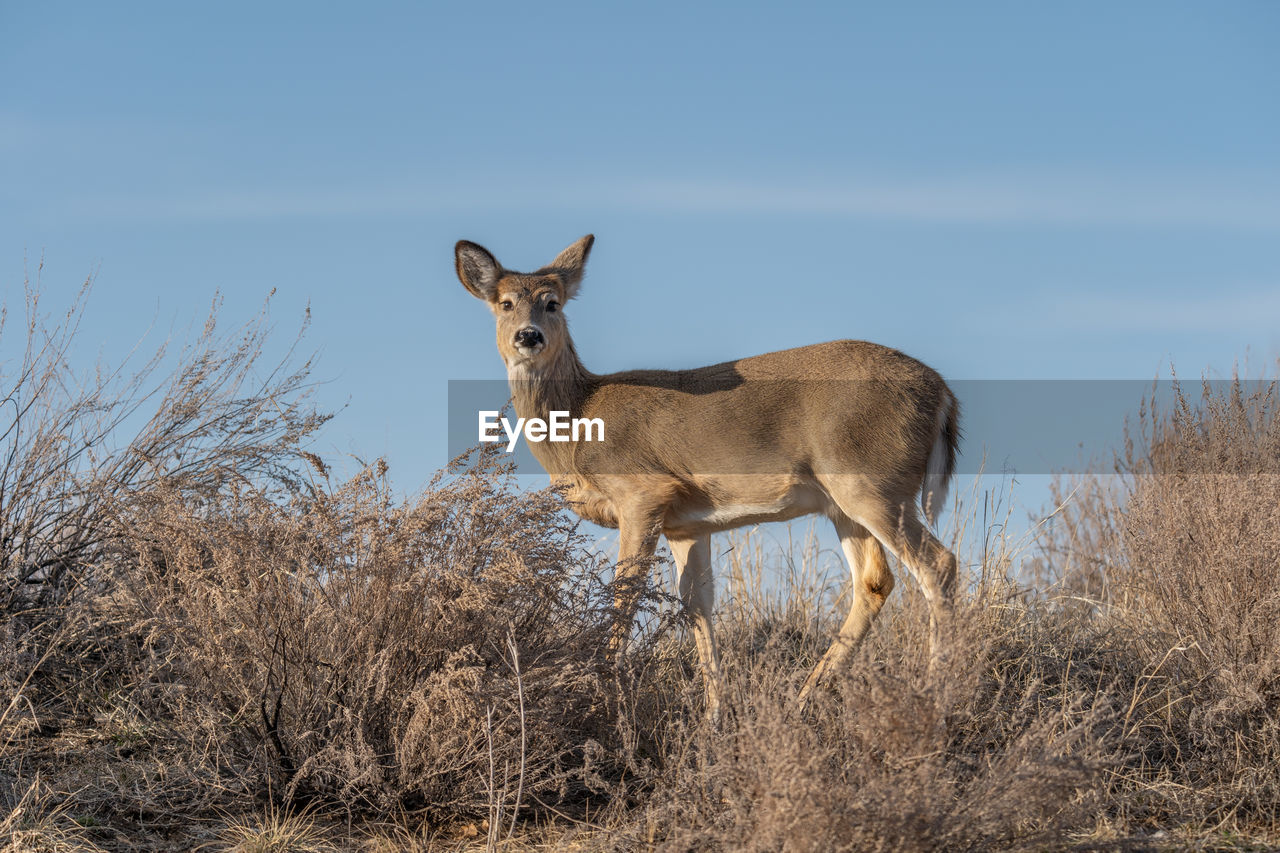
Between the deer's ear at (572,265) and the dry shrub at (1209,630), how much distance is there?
161 inches

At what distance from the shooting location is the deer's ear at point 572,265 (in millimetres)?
8922

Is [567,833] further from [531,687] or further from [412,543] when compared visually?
[412,543]

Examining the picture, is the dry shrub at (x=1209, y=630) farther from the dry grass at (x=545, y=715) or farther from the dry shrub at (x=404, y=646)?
the dry shrub at (x=404, y=646)

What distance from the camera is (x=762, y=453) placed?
7.77 m

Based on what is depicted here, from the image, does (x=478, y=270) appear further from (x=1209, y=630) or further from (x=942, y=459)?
(x=1209, y=630)

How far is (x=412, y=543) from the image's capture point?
5.82 meters

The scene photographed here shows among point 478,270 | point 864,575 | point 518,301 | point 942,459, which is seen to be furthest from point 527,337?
point 942,459

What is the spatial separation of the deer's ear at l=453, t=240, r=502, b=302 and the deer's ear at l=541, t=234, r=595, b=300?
421 mm

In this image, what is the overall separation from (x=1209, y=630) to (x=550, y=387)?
4.38 metres

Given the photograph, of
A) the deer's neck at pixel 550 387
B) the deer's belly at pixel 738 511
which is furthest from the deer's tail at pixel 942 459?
the deer's neck at pixel 550 387

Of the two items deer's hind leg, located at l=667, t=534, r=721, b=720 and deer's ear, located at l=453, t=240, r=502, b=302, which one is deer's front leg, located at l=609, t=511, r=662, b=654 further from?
deer's ear, located at l=453, t=240, r=502, b=302

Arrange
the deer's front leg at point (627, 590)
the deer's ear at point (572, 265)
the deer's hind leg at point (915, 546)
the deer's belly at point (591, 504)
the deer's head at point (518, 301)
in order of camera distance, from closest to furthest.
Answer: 1. the deer's front leg at point (627, 590)
2. the deer's hind leg at point (915, 546)
3. the deer's belly at point (591, 504)
4. the deer's head at point (518, 301)
5. the deer's ear at point (572, 265)

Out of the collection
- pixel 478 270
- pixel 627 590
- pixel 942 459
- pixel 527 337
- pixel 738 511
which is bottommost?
pixel 627 590

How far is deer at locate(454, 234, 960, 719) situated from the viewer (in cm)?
753
